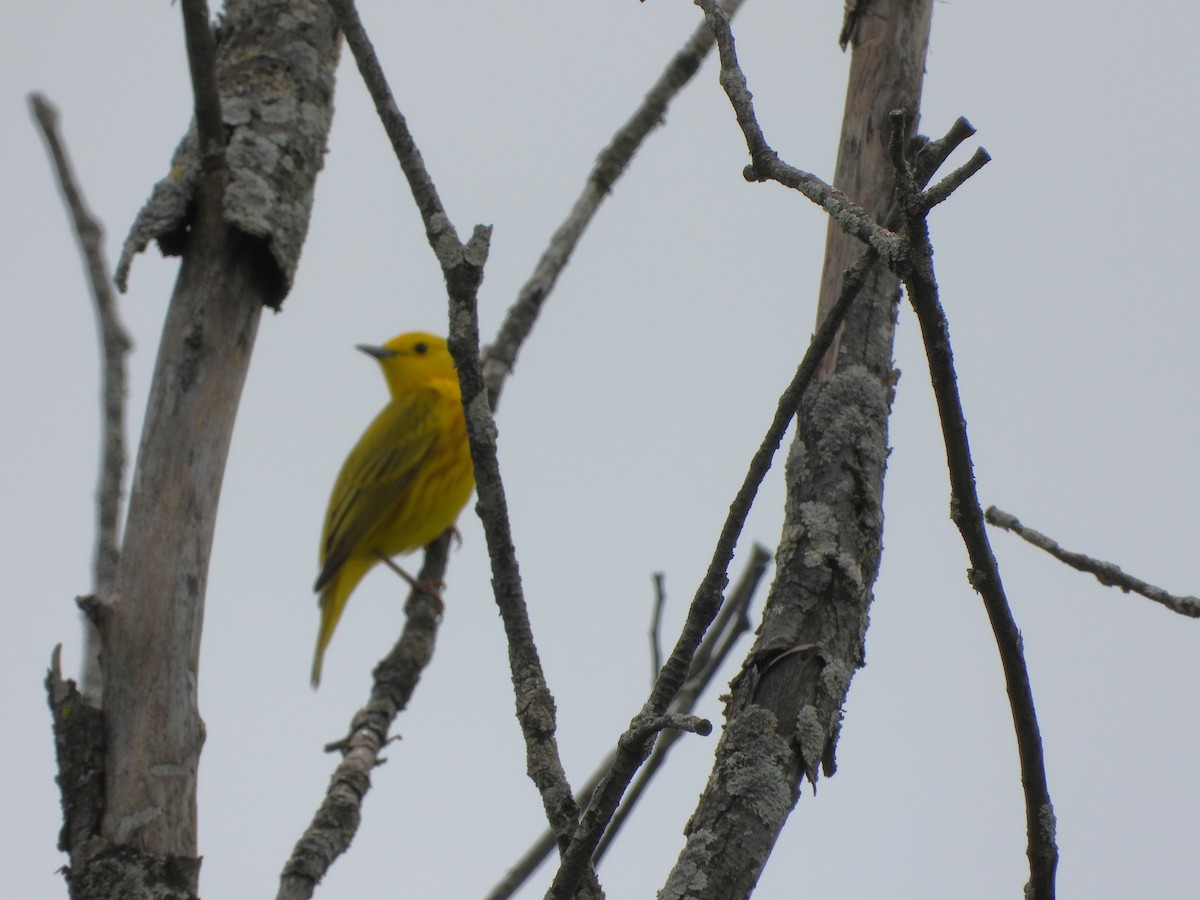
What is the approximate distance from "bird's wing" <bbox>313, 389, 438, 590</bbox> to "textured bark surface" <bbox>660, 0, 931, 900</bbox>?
5.22 metres

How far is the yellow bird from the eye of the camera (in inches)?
295

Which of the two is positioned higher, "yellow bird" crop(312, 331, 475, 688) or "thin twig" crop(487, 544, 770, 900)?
"yellow bird" crop(312, 331, 475, 688)

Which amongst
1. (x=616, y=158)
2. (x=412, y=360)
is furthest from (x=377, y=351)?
(x=616, y=158)

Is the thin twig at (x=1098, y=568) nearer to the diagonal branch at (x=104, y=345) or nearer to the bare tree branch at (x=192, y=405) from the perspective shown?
the bare tree branch at (x=192, y=405)

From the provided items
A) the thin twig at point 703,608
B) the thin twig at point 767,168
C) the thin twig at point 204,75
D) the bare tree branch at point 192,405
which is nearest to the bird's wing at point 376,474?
the bare tree branch at point 192,405

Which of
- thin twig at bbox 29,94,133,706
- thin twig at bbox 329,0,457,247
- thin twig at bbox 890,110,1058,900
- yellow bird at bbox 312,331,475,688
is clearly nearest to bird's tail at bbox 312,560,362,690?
yellow bird at bbox 312,331,475,688

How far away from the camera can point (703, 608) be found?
1.75 metres

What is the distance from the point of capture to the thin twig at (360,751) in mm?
2939

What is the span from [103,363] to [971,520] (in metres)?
2.33

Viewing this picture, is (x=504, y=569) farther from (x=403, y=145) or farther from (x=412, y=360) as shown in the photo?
(x=412, y=360)

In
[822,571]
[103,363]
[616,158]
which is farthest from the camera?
[616,158]

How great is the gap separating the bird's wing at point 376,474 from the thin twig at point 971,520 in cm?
577

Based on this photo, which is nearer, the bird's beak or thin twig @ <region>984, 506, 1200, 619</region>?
thin twig @ <region>984, 506, 1200, 619</region>

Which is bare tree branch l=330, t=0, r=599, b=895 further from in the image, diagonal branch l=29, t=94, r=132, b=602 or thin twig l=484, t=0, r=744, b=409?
thin twig l=484, t=0, r=744, b=409
